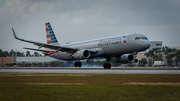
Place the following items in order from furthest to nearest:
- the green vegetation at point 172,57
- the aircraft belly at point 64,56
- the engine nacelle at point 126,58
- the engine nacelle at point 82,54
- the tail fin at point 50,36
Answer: the green vegetation at point 172,57 → the tail fin at point 50,36 → the aircraft belly at point 64,56 → the engine nacelle at point 126,58 → the engine nacelle at point 82,54

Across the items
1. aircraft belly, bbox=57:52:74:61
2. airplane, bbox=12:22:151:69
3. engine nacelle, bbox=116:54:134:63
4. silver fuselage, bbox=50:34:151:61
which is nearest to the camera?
silver fuselage, bbox=50:34:151:61

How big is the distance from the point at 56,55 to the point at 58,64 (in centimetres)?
1043

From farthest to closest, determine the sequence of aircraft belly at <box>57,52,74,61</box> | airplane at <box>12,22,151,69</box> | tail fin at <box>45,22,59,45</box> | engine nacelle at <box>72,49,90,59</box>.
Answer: tail fin at <box>45,22,59,45</box>, aircraft belly at <box>57,52,74,61</box>, engine nacelle at <box>72,49,90,59</box>, airplane at <box>12,22,151,69</box>

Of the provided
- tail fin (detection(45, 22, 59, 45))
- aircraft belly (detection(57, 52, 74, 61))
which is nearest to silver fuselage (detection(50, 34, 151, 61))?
aircraft belly (detection(57, 52, 74, 61))

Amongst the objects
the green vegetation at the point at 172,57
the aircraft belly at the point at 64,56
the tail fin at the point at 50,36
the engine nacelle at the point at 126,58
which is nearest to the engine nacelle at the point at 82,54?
the engine nacelle at the point at 126,58

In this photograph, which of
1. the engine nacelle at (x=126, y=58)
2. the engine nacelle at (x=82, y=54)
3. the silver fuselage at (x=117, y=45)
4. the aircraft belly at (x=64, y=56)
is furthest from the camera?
the aircraft belly at (x=64, y=56)

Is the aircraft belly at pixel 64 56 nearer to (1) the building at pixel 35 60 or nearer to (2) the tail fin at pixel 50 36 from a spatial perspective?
(2) the tail fin at pixel 50 36

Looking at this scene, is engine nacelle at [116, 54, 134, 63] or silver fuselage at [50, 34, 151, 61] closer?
silver fuselage at [50, 34, 151, 61]

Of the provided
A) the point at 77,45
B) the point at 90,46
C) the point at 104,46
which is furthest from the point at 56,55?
A: the point at 104,46

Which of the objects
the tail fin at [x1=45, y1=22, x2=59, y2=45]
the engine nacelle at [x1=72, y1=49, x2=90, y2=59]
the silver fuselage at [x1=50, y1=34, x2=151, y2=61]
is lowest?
the engine nacelle at [x1=72, y1=49, x2=90, y2=59]

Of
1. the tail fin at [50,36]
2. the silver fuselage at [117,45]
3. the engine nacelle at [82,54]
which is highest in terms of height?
the tail fin at [50,36]

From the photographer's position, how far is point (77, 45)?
54656mm

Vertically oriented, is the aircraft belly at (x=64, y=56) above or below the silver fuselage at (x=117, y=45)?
below

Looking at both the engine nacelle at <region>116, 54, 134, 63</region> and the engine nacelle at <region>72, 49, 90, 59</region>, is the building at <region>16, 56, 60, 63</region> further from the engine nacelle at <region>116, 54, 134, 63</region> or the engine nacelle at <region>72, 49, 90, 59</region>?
the engine nacelle at <region>116, 54, 134, 63</region>
